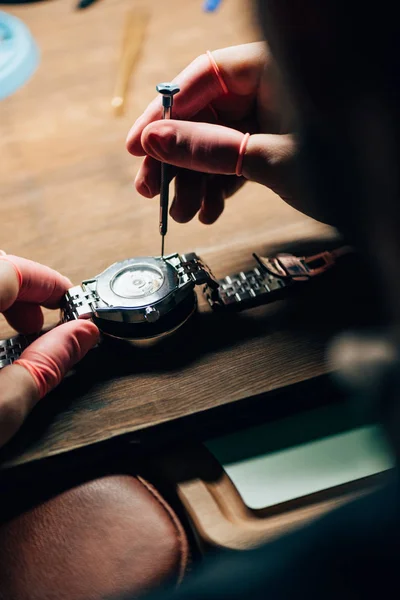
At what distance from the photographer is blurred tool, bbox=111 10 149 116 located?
1105 mm

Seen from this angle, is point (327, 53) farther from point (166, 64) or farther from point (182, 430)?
point (166, 64)

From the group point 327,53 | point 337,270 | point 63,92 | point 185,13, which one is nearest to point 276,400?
point 337,270

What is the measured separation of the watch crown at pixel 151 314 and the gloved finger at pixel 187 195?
253 millimetres

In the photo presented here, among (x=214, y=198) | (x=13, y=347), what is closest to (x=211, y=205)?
(x=214, y=198)

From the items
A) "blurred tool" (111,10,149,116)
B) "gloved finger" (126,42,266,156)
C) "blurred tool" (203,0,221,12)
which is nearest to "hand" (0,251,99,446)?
"gloved finger" (126,42,266,156)

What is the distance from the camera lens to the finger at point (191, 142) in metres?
0.70

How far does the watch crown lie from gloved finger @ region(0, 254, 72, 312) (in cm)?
13

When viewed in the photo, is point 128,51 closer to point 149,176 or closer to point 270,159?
point 149,176

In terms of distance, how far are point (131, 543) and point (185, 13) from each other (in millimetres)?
1105

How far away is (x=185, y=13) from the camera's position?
51.4 inches

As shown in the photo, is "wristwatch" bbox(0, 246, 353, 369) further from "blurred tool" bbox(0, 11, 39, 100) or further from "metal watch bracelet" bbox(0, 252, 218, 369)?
"blurred tool" bbox(0, 11, 39, 100)

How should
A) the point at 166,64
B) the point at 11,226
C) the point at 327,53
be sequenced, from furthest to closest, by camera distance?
the point at 166,64
the point at 11,226
the point at 327,53

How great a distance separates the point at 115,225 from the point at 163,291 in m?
0.26

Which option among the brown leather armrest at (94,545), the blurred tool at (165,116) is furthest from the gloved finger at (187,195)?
the brown leather armrest at (94,545)
